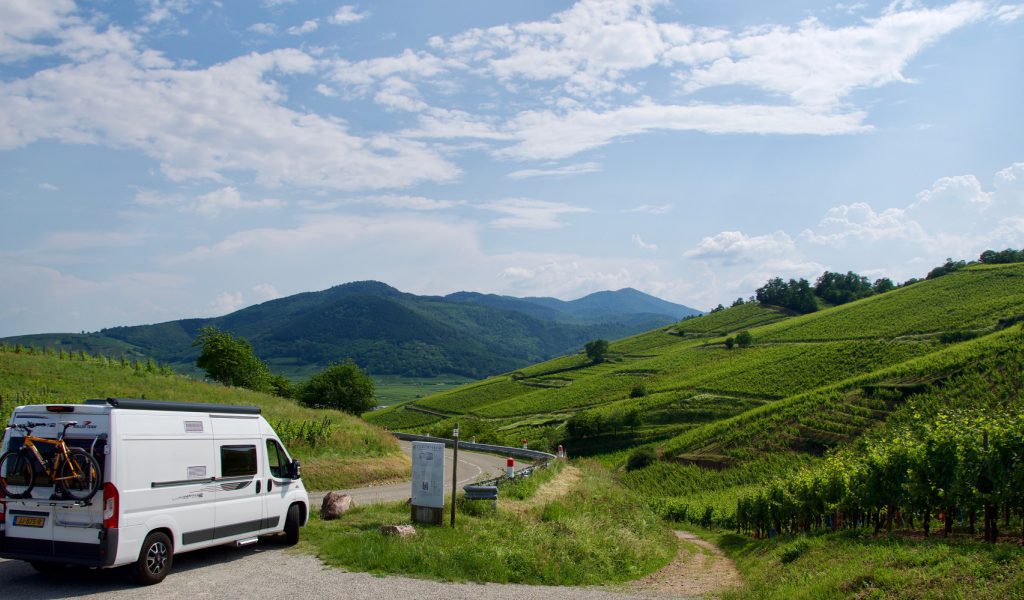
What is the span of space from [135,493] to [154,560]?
1274 mm

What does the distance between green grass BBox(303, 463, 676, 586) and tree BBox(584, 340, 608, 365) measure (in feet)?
362

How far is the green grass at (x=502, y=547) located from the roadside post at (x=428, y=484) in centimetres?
33

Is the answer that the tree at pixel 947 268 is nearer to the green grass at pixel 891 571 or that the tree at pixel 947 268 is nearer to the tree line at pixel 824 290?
the tree line at pixel 824 290

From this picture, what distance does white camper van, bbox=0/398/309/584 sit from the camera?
420 inches

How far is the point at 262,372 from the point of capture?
80.9m

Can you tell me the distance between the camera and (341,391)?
73.6 meters

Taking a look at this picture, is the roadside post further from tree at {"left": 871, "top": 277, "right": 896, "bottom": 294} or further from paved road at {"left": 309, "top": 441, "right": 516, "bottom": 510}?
tree at {"left": 871, "top": 277, "right": 896, "bottom": 294}

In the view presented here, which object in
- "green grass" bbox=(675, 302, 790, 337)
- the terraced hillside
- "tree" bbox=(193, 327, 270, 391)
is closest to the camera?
the terraced hillside

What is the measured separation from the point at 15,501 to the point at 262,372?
7325 cm

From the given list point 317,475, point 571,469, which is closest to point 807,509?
point 571,469

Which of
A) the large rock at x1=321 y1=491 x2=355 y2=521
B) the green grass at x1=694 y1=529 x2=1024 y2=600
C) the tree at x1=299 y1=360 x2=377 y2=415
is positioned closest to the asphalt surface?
the large rock at x1=321 y1=491 x2=355 y2=521

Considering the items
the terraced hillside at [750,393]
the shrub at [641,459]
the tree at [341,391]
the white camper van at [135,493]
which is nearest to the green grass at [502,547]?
the white camper van at [135,493]

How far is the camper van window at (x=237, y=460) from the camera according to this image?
13.0m

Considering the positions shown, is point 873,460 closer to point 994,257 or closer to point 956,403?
point 956,403
